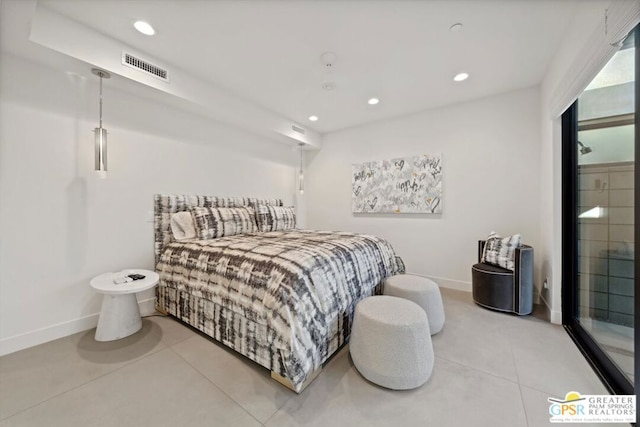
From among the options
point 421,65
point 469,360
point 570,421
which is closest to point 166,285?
point 469,360

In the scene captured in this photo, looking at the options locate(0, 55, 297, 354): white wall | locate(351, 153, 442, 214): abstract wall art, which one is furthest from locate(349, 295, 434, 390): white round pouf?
locate(0, 55, 297, 354): white wall

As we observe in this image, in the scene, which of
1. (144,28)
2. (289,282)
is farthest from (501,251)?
(144,28)

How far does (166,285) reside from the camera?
7.95 feet

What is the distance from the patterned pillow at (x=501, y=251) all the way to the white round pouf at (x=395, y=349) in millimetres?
1660

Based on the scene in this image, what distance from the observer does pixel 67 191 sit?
2105mm

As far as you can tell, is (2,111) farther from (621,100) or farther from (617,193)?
(617,193)

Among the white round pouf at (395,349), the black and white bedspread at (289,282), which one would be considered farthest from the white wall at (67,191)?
the white round pouf at (395,349)

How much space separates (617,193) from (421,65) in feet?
6.07

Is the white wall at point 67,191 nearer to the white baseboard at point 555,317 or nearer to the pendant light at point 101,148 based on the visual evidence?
the pendant light at point 101,148

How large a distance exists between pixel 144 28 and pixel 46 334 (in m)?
2.67

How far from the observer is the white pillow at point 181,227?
268 centimetres

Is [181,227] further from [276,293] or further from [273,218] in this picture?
[276,293]

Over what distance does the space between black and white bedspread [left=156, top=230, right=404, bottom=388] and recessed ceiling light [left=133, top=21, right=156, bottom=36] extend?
6.09ft

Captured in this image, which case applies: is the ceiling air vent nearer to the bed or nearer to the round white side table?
the bed
